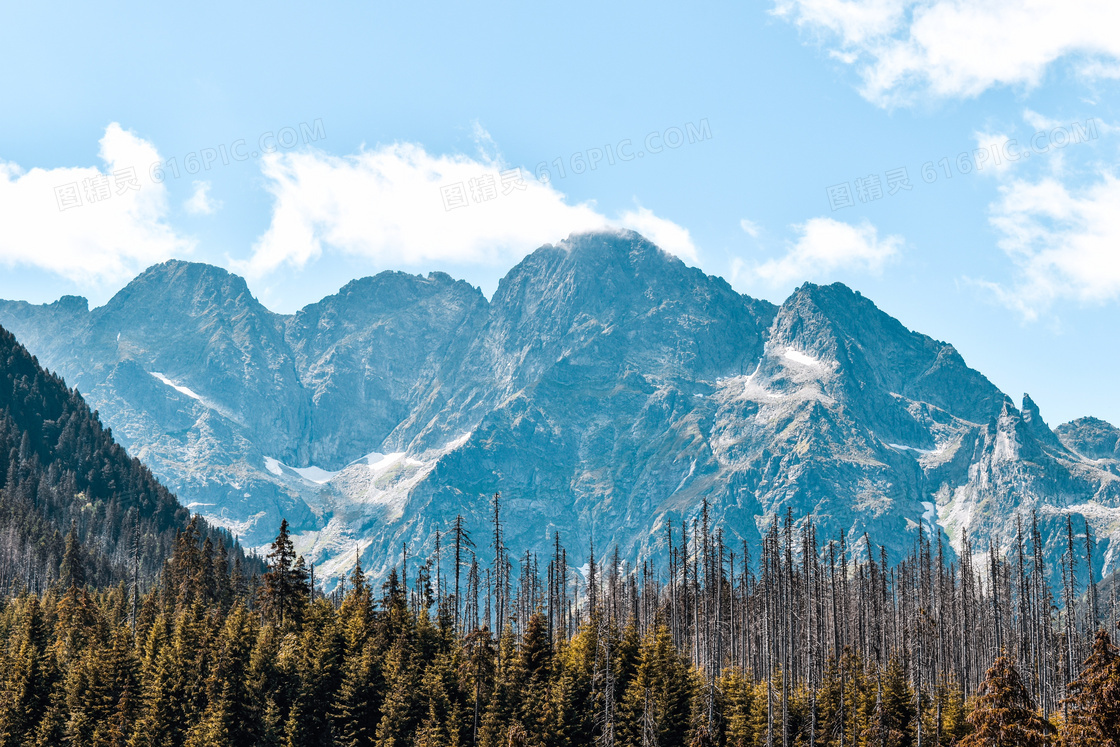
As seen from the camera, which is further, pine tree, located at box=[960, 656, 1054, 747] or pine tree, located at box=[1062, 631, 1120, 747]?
pine tree, located at box=[960, 656, 1054, 747]

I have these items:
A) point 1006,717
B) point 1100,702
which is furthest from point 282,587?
point 1100,702

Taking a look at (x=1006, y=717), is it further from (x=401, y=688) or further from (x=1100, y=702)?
(x=401, y=688)

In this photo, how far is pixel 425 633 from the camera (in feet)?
301

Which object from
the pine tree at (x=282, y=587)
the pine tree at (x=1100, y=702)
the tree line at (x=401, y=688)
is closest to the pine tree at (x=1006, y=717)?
the pine tree at (x=1100, y=702)

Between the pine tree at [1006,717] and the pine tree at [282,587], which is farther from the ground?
the pine tree at [282,587]

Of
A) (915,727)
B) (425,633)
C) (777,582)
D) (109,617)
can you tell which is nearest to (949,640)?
(777,582)

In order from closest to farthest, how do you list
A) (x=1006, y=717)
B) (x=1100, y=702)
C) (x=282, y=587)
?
(x=1100, y=702)
(x=1006, y=717)
(x=282, y=587)

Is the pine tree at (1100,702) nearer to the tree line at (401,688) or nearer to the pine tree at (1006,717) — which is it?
the pine tree at (1006,717)

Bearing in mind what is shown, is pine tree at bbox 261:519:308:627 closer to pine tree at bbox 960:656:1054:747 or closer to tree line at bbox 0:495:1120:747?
tree line at bbox 0:495:1120:747

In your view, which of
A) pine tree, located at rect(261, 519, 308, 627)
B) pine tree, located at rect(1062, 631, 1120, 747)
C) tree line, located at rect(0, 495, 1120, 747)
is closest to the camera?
pine tree, located at rect(1062, 631, 1120, 747)

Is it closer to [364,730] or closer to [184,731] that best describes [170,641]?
[184,731]

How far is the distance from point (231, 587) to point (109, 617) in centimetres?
1349

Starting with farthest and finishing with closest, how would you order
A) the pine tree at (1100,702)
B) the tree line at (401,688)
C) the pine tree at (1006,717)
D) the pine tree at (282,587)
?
the pine tree at (282,587)
the tree line at (401,688)
the pine tree at (1006,717)
the pine tree at (1100,702)

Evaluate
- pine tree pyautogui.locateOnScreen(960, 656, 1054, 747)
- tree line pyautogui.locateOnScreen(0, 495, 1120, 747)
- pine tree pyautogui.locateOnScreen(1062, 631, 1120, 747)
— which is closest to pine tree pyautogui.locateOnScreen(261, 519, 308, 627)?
tree line pyautogui.locateOnScreen(0, 495, 1120, 747)
